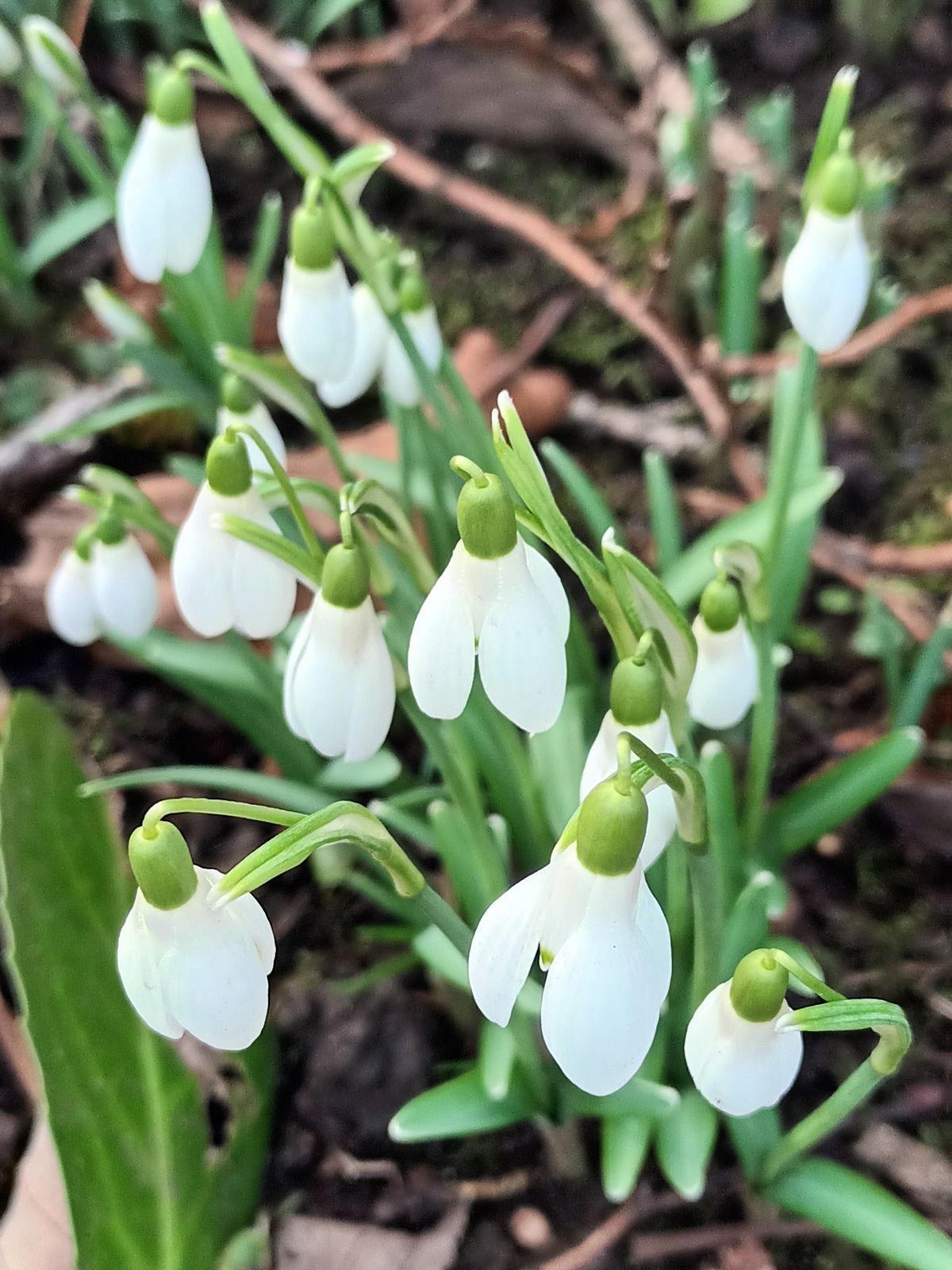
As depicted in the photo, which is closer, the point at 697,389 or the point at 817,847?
the point at 817,847

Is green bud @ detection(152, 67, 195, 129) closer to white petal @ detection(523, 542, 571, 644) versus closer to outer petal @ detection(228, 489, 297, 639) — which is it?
A: outer petal @ detection(228, 489, 297, 639)

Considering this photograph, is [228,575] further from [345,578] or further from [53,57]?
[53,57]

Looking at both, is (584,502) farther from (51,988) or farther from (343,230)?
(51,988)

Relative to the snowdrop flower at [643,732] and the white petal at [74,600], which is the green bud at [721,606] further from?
the white petal at [74,600]

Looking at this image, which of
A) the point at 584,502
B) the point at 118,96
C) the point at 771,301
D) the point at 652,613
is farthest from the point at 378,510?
the point at 118,96

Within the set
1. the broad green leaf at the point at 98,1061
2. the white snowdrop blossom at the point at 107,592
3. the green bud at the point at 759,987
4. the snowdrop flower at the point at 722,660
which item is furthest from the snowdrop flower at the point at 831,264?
the broad green leaf at the point at 98,1061

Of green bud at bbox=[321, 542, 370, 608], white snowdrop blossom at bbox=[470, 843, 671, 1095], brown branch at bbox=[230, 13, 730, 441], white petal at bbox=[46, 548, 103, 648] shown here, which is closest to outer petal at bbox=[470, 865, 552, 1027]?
white snowdrop blossom at bbox=[470, 843, 671, 1095]
